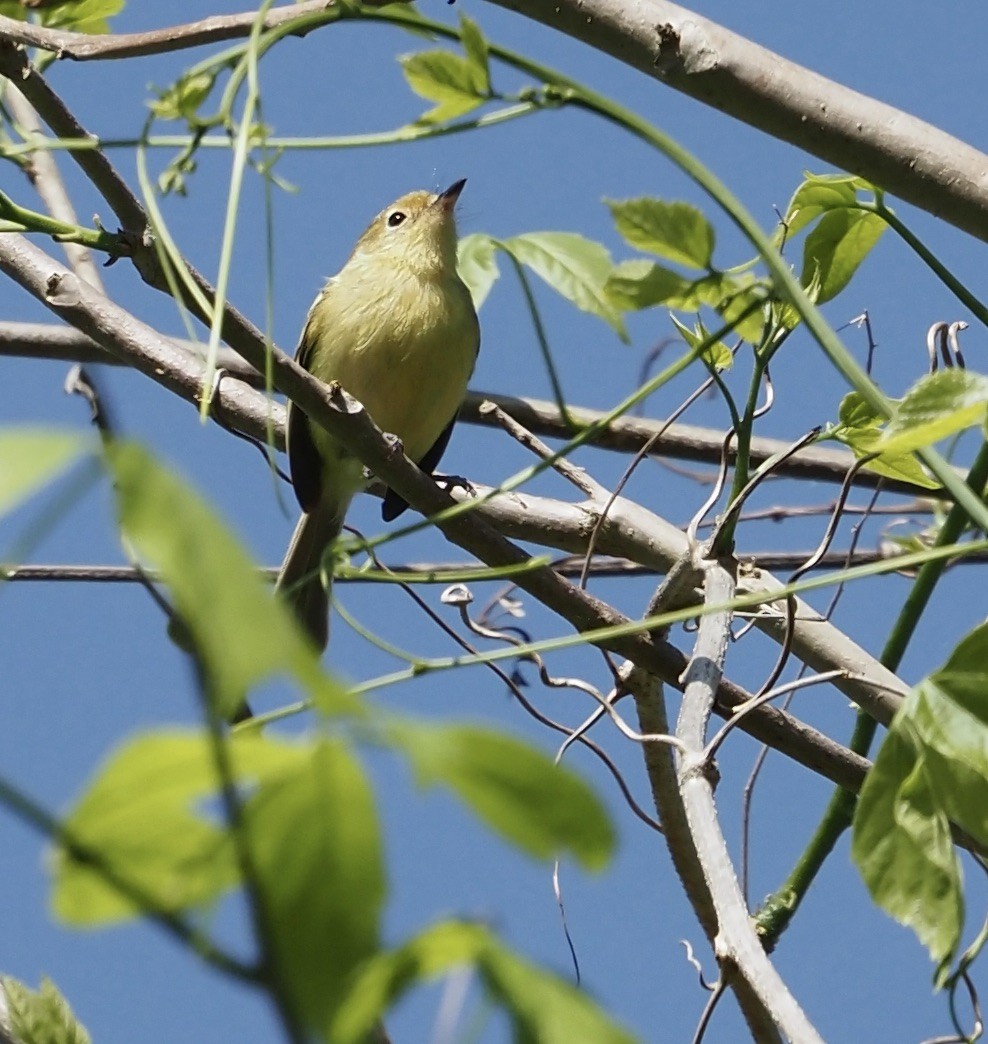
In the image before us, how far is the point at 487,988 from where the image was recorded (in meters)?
0.71

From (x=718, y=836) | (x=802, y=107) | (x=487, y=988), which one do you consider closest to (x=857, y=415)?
(x=802, y=107)

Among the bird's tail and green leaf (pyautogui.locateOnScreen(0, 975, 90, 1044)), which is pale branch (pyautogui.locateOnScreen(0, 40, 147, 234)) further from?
the bird's tail

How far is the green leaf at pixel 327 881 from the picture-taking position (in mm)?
656

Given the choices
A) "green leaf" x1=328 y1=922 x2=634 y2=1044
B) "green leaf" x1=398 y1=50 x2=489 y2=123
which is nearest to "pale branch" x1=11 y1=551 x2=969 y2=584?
"green leaf" x1=398 y1=50 x2=489 y2=123

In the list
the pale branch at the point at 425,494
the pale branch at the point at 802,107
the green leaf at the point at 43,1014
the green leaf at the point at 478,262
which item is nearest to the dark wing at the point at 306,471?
the pale branch at the point at 425,494

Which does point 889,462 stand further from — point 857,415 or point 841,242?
point 841,242

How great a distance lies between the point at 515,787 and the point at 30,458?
245 mm

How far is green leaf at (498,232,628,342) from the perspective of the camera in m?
1.56

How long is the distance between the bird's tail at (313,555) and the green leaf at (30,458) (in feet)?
13.7

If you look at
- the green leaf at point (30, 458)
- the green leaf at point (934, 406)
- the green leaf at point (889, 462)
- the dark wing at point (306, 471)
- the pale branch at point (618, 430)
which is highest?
the dark wing at point (306, 471)

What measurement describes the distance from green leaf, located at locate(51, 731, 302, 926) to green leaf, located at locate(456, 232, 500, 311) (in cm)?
104

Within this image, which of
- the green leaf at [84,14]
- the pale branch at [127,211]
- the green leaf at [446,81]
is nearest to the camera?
the green leaf at [446,81]

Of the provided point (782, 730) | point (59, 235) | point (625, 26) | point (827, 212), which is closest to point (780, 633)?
point (782, 730)

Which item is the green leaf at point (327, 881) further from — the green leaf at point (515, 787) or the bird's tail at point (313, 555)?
the bird's tail at point (313, 555)
